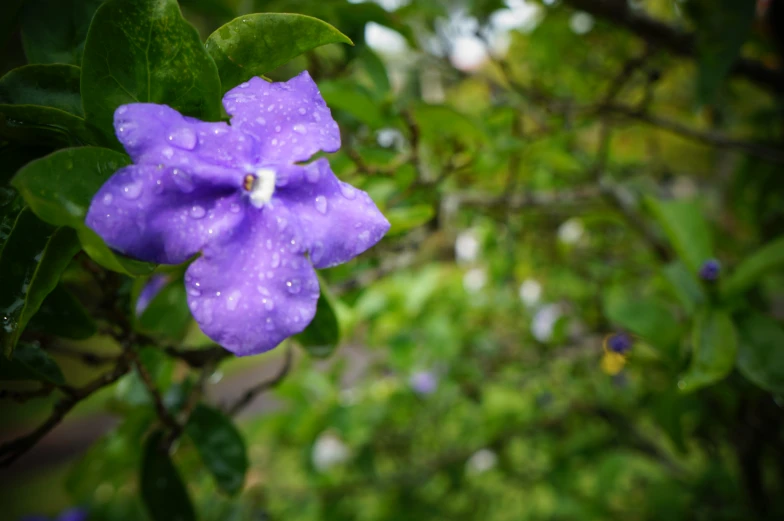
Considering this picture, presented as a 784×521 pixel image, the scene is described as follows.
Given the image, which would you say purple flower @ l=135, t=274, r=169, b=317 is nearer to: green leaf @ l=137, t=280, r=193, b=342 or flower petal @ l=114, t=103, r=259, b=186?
green leaf @ l=137, t=280, r=193, b=342

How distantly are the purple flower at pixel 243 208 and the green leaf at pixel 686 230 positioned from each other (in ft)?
2.34

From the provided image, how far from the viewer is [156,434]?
2.64ft

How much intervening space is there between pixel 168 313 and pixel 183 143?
18.4 inches

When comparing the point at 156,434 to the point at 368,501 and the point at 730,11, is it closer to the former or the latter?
the point at 730,11


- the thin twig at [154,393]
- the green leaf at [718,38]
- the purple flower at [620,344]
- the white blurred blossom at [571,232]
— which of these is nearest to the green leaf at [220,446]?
the thin twig at [154,393]

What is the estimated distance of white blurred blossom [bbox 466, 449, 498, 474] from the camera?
7.11 feet

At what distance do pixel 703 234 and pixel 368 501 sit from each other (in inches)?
69.7

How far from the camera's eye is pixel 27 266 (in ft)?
1.50

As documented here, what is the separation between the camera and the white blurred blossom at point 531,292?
7.55ft

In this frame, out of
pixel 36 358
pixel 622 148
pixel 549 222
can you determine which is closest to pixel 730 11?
pixel 549 222

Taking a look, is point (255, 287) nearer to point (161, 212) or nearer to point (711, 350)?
point (161, 212)

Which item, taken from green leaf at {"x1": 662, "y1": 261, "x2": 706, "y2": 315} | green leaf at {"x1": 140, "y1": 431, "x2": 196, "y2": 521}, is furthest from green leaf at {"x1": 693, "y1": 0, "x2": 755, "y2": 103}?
green leaf at {"x1": 140, "y1": 431, "x2": 196, "y2": 521}

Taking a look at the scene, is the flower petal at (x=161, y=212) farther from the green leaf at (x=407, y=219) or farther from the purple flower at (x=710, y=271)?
the purple flower at (x=710, y=271)

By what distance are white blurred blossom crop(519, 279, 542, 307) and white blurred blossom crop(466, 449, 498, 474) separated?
70cm
